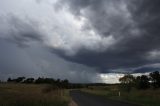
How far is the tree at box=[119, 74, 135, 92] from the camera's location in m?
64.5

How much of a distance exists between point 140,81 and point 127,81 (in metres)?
5.66

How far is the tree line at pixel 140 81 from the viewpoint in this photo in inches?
2576

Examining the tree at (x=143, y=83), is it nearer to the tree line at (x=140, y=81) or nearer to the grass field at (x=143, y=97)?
the tree line at (x=140, y=81)

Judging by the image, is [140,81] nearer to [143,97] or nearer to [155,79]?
[155,79]

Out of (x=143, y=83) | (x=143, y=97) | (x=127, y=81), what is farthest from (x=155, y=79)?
(x=143, y=97)

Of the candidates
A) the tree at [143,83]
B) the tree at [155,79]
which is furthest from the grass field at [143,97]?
the tree at [155,79]

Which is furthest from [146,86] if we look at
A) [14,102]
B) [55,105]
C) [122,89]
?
[14,102]

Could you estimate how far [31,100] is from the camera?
2572 cm

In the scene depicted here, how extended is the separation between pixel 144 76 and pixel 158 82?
4.94m

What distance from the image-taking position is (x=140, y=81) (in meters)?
71.1

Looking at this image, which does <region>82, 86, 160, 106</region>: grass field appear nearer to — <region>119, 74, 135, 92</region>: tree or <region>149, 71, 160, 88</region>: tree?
<region>119, 74, 135, 92</region>: tree

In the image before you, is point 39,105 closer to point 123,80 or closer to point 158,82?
point 123,80

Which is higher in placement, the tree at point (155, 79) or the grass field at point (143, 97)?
the tree at point (155, 79)

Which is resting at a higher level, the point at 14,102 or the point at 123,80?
the point at 123,80
